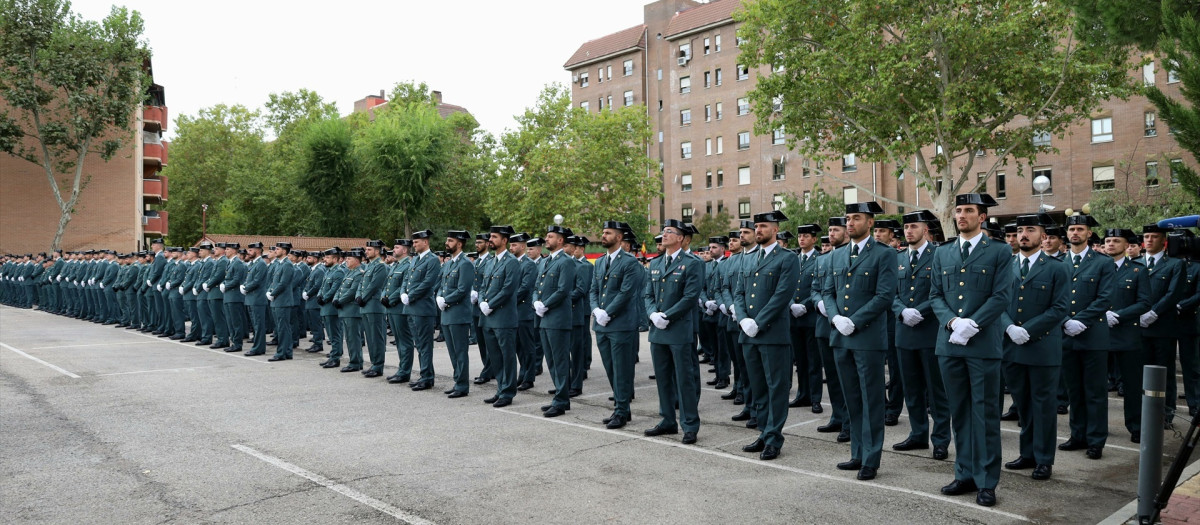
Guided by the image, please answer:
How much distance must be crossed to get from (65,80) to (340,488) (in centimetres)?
4009

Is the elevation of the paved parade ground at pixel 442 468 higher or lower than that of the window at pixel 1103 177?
lower

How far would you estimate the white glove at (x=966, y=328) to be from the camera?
5.76 metres

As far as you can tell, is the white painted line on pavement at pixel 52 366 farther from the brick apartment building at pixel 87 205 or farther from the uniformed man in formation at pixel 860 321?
the brick apartment building at pixel 87 205

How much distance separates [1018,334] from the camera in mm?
6328

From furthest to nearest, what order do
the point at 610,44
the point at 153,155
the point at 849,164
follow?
the point at 610,44 < the point at 153,155 < the point at 849,164

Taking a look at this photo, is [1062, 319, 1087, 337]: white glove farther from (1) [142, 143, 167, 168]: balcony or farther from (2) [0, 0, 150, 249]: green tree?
(1) [142, 143, 167, 168]: balcony

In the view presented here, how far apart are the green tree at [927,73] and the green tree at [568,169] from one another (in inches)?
802

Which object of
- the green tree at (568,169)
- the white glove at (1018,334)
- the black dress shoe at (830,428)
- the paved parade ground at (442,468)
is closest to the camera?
the paved parade ground at (442,468)


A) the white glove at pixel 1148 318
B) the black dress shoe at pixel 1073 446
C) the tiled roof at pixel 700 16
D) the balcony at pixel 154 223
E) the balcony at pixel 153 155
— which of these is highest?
the tiled roof at pixel 700 16

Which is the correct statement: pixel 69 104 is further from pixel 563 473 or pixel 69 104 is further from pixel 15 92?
pixel 563 473

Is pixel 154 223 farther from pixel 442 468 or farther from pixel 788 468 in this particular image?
pixel 788 468

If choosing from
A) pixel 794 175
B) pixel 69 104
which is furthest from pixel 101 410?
pixel 794 175

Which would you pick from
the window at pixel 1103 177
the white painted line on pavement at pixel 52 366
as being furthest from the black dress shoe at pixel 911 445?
the window at pixel 1103 177

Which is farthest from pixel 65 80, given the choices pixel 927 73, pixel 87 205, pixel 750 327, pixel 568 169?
pixel 750 327
